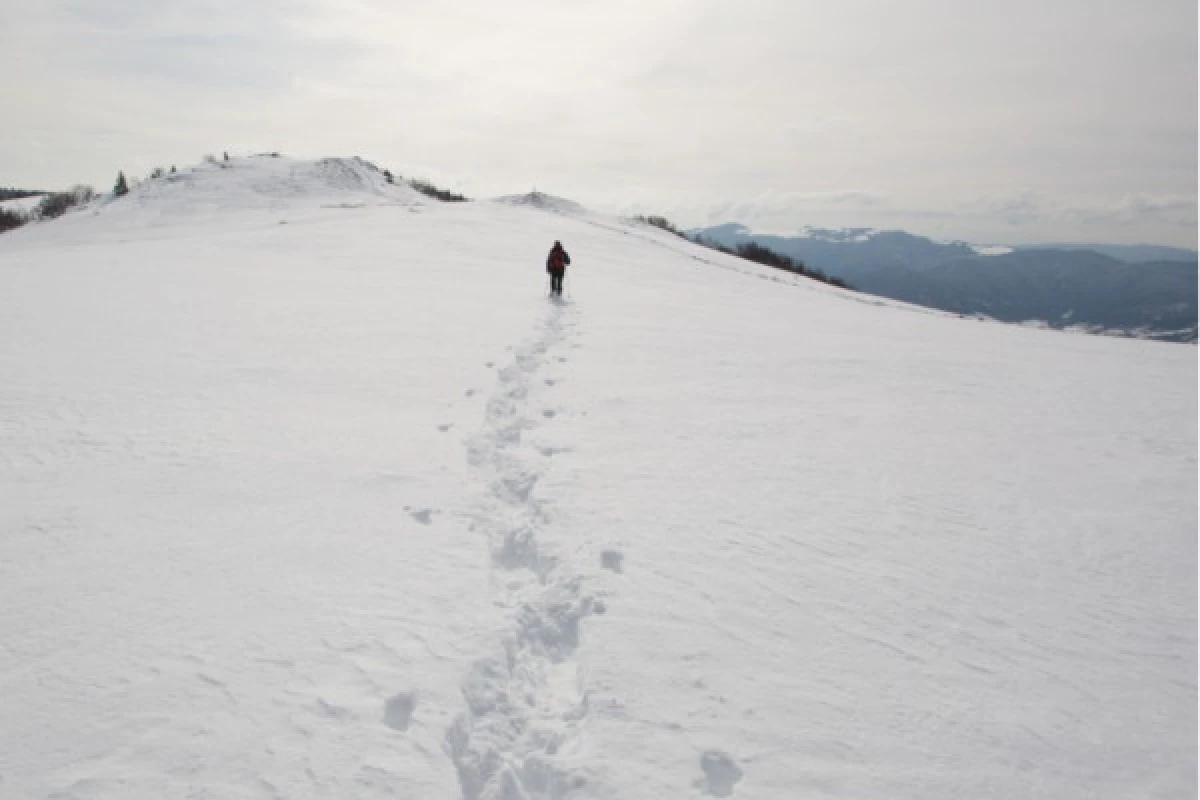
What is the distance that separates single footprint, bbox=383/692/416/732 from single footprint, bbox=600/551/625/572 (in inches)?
78.1

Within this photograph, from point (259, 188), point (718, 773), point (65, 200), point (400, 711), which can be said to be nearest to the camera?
point (718, 773)

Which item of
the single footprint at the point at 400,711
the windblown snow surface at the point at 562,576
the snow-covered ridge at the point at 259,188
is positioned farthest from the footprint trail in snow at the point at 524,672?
the snow-covered ridge at the point at 259,188

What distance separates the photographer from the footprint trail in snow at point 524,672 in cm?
352

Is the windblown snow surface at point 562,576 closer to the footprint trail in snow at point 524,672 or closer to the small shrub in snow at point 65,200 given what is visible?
the footprint trail in snow at point 524,672

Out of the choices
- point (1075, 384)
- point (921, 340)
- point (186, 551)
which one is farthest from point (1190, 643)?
point (921, 340)

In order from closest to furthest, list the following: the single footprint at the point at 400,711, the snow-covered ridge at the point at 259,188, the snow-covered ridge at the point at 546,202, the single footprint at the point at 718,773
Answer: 1. the single footprint at the point at 718,773
2. the single footprint at the point at 400,711
3. the snow-covered ridge at the point at 259,188
4. the snow-covered ridge at the point at 546,202

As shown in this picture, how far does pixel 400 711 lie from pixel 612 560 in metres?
2.19

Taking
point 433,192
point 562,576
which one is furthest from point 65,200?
point 562,576

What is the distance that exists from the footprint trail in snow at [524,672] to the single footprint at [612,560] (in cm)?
32

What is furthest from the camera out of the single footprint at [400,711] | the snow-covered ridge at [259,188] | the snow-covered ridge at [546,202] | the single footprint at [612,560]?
the snow-covered ridge at [546,202]

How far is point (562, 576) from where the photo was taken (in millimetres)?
5203

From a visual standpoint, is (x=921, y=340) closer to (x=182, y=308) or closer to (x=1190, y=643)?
(x=1190, y=643)

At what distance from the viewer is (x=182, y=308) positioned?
13219mm

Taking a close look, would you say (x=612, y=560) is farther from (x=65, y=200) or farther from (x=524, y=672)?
(x=65, y=200)
